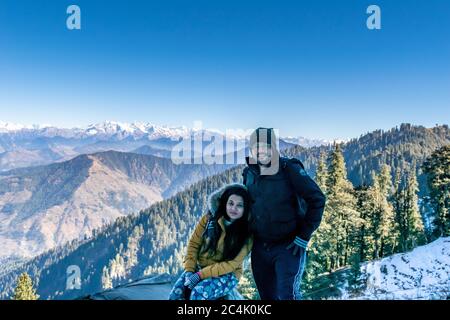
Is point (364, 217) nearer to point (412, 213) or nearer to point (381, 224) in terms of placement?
point (381, 224)

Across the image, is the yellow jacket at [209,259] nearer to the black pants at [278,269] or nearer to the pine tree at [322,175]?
the black pants at [278,269]

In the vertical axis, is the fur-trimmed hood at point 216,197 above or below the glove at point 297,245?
above

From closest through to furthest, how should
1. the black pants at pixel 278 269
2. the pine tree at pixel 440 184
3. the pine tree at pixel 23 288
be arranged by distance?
the black pants at pixel 278 269 < the pine tree at pixel 23 288 < the pine tree at pixel 440 184

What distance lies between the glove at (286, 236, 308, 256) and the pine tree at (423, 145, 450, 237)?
31.6 metres

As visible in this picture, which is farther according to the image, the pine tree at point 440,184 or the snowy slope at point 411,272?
the pine tree at point 440,184

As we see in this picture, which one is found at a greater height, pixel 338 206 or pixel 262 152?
pixel 262 152

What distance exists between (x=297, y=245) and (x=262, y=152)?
146cm

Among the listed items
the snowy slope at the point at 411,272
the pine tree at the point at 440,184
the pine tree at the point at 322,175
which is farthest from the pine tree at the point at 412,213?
the snowy slope at the point at 411,272

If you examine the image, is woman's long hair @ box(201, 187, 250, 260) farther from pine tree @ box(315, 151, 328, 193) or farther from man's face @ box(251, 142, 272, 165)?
pine tree @ box(315, 151, 328, 193)

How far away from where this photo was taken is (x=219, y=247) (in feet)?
→ 18.4

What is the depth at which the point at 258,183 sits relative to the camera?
569cm

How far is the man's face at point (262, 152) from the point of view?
5.55m

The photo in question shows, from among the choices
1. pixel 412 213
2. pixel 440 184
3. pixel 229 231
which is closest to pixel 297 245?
pixel 229 231
